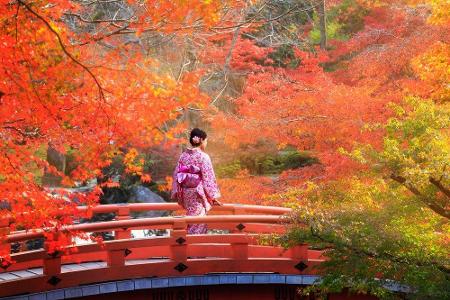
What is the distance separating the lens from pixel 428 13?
1462 cm

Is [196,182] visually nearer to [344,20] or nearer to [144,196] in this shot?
[144,196]

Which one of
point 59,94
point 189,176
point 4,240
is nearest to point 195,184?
point 189,176

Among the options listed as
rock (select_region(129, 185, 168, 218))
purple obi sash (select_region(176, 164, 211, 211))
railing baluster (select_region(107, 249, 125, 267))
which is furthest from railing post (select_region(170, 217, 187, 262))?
rock (select_region(129, 185, 168, 218))

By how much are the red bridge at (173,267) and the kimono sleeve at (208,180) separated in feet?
2.05

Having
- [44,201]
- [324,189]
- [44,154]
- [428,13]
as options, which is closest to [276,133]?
[428,13]

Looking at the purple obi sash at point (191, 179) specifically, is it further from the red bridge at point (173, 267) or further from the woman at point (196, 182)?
the red bridge at point (173, 267)

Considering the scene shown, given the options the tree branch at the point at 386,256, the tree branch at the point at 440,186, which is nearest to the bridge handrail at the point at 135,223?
the tree branch at the point at 386,256

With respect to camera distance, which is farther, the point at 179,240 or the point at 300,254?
the point at 300,254

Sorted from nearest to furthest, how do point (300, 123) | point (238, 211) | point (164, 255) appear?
point (164, 255)
point (238, 211)
point (300, 123)

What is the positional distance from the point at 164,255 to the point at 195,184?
1.20 metres

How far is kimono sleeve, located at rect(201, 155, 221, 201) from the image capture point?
9892 millimetres

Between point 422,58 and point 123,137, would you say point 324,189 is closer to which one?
point 123,137

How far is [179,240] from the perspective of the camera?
8891mm

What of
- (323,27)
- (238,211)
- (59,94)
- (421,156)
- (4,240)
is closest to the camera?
(421,156)
